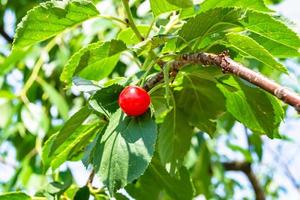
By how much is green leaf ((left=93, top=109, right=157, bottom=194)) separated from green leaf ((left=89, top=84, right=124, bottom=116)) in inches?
1.3

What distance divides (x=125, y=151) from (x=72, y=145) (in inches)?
9.6

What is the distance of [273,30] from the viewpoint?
0.93 meters

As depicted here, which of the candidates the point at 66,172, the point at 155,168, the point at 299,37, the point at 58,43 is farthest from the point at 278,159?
the point at 299,37

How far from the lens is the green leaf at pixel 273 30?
919 millimetres

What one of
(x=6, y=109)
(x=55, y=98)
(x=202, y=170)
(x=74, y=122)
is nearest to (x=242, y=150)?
(x=202, y=170)

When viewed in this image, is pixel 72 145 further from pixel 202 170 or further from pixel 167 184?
pixel 202 170

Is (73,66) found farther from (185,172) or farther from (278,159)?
(278,159)

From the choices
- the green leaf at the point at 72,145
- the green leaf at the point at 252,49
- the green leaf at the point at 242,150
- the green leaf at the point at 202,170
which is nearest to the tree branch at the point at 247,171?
the green leaf at the point at 242,150

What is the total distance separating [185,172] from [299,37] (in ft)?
1.41

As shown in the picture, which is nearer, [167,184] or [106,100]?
[106,100]

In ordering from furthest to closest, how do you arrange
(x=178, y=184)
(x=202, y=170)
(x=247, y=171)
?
(x=247, y=171) → (x=202, y=170) → (x=178, y=184)

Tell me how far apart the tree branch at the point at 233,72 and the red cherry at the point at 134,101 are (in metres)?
0.07

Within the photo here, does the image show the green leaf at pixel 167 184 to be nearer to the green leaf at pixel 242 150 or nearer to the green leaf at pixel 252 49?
the green leaf at pixel 252 49

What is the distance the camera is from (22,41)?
1002 mm
